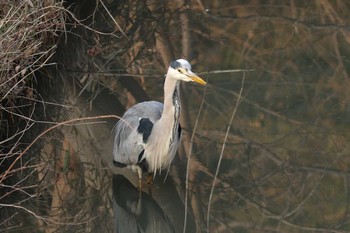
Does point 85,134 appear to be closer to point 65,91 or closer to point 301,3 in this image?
point 65,91

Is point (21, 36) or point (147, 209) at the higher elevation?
point (21, 36)

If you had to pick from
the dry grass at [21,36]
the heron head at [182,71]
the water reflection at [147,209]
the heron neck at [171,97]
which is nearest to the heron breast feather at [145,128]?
the heron neck at [171,97]

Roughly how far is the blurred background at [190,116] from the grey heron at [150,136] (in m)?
0.18

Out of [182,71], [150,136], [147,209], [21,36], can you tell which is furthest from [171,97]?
[21,36]

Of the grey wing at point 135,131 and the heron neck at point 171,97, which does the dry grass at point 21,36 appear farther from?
the heron neck at point 171,97

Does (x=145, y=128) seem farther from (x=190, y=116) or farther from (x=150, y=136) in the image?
(x=190, y=116)

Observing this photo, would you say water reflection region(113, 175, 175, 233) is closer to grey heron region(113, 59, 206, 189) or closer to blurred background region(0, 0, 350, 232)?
blurred background region(0, 0, 350, 232)

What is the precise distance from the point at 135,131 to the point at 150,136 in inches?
4.8

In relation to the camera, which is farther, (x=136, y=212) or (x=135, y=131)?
(x=135, y=131)

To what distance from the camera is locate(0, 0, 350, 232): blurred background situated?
530cm

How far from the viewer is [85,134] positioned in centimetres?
630

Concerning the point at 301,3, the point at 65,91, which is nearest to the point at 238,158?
the point at 65,91

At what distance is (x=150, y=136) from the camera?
5465 mm

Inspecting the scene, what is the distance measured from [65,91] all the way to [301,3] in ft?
9.80
